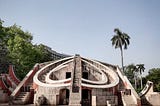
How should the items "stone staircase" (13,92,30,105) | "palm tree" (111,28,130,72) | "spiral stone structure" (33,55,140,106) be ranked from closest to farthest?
"spiral stone structure" (33,55,140,106) → "stone staircase" (13,92,30,105) → "palm tree" (111,28,130,72)

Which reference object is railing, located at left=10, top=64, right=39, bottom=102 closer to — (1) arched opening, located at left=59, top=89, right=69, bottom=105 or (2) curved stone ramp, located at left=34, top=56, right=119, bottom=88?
(2) curved stone ramp, located at left=34, top=56, right=119, bottom=88

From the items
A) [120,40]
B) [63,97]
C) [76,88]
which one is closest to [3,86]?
[63,97]

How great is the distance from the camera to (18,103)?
62.7 ft

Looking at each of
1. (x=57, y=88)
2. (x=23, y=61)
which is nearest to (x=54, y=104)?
(x=57, y=88)

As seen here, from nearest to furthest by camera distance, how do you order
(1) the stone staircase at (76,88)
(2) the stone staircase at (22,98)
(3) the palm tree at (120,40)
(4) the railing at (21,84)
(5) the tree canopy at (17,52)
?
(1) the stone staircase at (76,88) → (2) the stone staircase at (22,98) → (4) the railing at (21,84) → (5) the tree canopy at (17,52) → (3) the palm tree at (120,40)

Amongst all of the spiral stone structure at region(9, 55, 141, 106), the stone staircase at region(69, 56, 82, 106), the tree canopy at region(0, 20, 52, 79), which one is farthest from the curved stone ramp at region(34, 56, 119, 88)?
the tree canopy at region(0, 20, 52, 79)

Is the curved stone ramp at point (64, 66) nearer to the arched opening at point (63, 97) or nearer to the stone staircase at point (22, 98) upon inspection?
the arched opening at point (63, 97)

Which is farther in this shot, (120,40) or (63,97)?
(120,40)

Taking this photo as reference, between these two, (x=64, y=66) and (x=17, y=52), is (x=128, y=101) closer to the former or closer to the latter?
(x=64, y=66)

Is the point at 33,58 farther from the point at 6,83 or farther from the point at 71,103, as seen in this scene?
the point at 71,103

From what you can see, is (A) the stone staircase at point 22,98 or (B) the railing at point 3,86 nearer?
(A) the stone staircase at point 22,98

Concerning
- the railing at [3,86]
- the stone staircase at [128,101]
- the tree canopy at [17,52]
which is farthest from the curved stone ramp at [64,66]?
the tree canopy at [17,52]

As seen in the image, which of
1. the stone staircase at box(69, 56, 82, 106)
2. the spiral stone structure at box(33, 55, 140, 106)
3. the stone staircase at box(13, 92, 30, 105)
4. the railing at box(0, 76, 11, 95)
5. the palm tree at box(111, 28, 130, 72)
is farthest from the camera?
the palm tree at box(111, 28, 130, 72)

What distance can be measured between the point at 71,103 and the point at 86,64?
8.81 m
